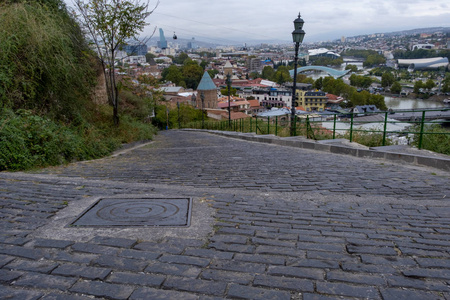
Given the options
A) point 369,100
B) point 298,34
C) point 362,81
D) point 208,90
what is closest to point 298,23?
point 298,34

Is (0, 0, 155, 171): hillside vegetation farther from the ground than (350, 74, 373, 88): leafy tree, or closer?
farther from the ground

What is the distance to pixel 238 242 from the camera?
3545 mm

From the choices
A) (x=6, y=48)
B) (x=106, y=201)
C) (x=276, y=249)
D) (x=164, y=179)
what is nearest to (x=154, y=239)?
(x=276, y=249)

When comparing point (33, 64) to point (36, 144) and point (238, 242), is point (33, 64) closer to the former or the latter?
point (36, 144)

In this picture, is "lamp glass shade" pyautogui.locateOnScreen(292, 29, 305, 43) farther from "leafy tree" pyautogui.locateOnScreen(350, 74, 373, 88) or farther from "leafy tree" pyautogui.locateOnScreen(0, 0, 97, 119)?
"leafy tree" pyautogui.locateOnScreen(350, 74, 373, 88)

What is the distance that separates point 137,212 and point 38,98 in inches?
285

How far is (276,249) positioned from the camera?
337 centimetres

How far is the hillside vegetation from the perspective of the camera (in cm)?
739

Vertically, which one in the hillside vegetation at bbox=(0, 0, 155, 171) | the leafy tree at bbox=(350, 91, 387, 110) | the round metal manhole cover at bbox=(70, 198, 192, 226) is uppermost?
the hillside vegetation at bbox=(0, 0, 155, 171)

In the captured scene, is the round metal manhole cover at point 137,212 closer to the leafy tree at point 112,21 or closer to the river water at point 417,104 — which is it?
the leafy tree at point 112,21

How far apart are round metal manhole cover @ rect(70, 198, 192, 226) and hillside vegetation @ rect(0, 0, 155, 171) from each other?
348 cm

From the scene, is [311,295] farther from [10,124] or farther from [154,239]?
[10,124]

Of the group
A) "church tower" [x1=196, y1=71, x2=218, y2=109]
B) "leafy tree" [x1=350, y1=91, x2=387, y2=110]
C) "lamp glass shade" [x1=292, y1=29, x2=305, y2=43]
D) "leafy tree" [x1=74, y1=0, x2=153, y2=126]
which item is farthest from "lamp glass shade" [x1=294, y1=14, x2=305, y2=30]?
"church tower" [x1=196, y1=71, x2=218, y2=109]

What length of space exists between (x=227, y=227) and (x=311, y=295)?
1583 millimetres
